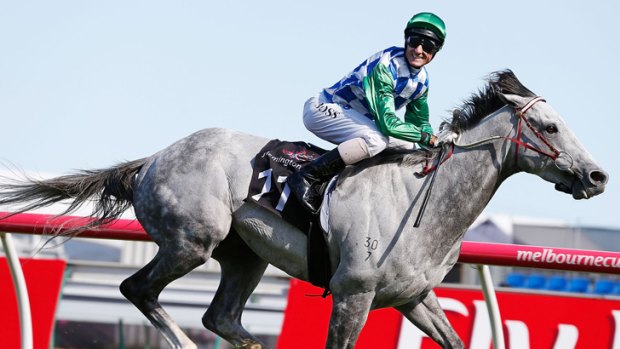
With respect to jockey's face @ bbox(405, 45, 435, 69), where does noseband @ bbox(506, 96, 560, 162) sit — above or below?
below

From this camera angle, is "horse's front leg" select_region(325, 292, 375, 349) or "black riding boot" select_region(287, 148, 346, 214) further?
"black riding boot" select_region(287, 148, 346, 214)

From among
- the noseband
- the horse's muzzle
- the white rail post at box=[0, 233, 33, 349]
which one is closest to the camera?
the horse's muzzle

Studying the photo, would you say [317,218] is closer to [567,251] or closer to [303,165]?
Answer: [303,165]

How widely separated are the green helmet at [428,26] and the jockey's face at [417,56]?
0.26 feet

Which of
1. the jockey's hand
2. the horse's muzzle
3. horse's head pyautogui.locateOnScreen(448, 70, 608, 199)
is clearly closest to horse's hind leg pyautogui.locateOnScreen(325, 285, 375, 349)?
the jockey's hand

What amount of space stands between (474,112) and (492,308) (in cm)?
101

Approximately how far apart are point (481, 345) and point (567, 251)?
1.04 m

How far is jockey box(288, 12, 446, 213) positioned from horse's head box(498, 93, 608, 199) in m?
0.44

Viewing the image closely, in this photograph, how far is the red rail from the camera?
530 centimetres

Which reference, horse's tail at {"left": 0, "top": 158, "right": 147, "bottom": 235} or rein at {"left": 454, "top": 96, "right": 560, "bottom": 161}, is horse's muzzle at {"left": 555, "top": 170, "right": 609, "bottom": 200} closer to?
rein at {"left": 454, "top": 96, "right": 560, "bottom": 161}

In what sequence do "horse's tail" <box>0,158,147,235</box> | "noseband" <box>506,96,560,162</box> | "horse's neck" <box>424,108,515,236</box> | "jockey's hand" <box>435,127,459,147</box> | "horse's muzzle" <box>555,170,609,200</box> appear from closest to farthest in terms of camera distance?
"horse's muzzle" <box>555,170,609,200</box>, "noseband" <box>506,96,560,162</box>, "horse's neck" <box>424,108,515,236</box>, "jockey's hand" <box>435,127,459,147</box>, "horse's tail" <box>0,158,147,235</box>

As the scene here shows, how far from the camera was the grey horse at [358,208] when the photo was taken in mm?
4930

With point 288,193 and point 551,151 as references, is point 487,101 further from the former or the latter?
point 288,193

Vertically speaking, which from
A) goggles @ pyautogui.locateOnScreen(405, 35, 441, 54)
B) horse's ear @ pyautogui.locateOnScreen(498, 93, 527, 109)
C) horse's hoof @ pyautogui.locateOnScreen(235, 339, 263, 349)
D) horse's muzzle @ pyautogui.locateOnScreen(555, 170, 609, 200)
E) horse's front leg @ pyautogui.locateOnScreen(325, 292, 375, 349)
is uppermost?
goggles @ pyautogui.locateOnScreen(405, 35, 441, 54)
